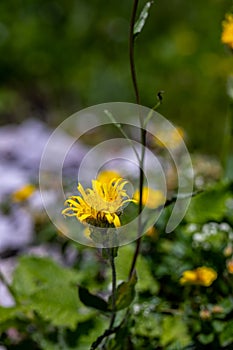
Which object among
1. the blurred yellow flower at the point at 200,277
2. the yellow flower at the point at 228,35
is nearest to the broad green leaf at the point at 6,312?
the blurred yellow flower at the point at 200,277

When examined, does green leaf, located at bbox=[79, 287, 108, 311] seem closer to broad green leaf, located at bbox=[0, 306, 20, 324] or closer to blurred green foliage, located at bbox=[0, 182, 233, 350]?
blurred green foliage, located at bbox=[0, 182, 233, 350]

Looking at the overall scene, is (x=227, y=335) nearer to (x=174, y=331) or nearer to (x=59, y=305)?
(x=174, y=331)

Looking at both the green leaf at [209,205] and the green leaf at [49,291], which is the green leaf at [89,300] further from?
the green leaf at [209,205]

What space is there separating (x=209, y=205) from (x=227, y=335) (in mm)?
199

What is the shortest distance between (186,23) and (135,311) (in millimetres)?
2265

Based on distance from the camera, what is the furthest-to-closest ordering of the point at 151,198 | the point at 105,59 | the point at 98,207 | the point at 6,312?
the point at 105,59 → the point at 151,198 → the point at 6,312 → the point at 98,207

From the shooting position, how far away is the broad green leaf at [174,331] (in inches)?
38.6

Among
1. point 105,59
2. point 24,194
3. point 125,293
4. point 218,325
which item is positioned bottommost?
point 105,59

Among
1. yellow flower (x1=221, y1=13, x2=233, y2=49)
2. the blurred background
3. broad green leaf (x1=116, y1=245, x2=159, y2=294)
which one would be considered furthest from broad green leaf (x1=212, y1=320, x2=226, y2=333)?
the blurred background

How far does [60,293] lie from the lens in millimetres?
1006

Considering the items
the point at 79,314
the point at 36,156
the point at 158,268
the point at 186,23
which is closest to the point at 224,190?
the point at 158,268

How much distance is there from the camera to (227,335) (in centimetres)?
92

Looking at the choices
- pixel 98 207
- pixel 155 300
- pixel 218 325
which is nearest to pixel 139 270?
pixel 155 300

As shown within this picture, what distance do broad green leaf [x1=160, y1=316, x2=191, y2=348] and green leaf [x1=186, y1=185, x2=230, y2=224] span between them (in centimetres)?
15
